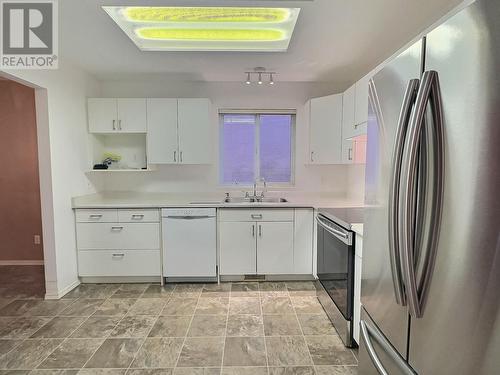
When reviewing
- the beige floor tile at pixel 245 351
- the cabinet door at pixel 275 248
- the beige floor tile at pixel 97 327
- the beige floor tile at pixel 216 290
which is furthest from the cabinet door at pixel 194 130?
the beige floor tile at pixel 245 351

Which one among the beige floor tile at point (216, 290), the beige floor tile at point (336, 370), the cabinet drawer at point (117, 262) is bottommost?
the beige floor tile at point (336, 370)

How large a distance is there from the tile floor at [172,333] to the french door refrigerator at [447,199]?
111cm

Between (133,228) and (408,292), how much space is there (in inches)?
Result: 111

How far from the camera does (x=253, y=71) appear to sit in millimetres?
3105

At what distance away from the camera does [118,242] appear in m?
3.02

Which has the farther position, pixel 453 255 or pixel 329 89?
pixel 329 89

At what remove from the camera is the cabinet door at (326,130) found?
302 centimetres

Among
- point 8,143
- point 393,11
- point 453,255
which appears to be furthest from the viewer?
point 8,143

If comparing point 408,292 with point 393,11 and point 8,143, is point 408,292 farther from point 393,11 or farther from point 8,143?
point 8,143

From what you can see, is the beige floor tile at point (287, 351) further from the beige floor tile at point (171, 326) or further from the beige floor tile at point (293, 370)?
the beige floor tile at point (171, 326)

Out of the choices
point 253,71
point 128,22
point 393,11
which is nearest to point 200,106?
point 253,71

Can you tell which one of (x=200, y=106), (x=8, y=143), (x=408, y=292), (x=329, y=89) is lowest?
(x=408, y=292)

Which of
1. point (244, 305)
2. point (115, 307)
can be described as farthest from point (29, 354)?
point (244, 305)

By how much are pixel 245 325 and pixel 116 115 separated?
8.95 feet
